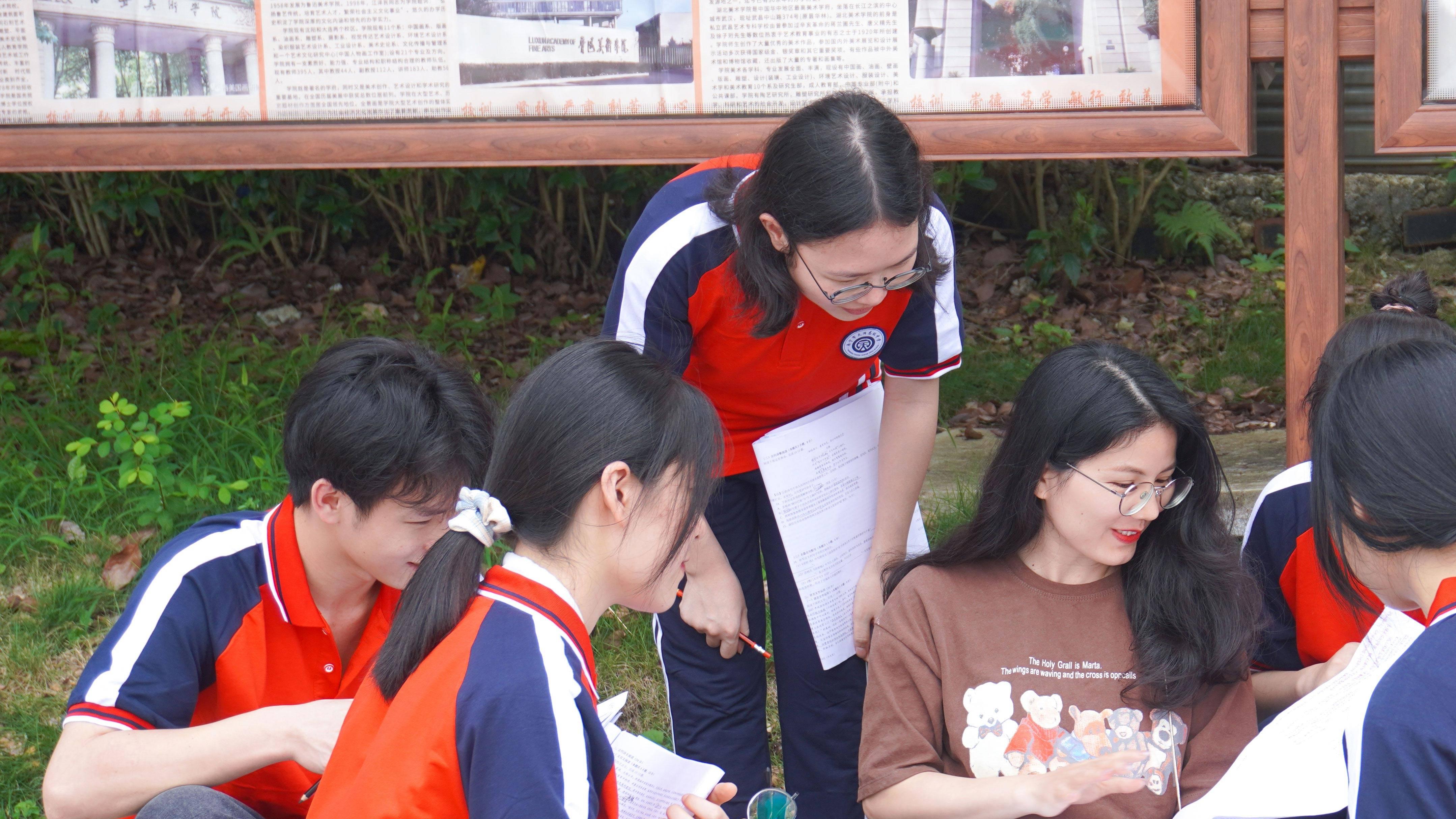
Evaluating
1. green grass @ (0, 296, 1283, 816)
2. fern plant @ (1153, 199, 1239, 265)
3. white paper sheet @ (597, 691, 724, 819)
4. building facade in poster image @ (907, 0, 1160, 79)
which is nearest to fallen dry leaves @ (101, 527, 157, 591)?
green grass @ (0, 296, 1283, 816)

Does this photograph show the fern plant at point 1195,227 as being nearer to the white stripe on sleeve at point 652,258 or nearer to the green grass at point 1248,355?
the green grass at point 1248,355

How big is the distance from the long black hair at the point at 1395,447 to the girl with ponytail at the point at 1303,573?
0.49 m

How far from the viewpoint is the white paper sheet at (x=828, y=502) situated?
2.42 meters

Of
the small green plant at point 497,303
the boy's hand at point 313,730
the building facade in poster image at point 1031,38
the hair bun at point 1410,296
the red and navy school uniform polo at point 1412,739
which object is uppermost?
the building facade in poster image at point 1031,38

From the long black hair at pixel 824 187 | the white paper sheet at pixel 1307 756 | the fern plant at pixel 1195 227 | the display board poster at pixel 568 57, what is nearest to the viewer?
the white paper sheet at pixel 1307 756

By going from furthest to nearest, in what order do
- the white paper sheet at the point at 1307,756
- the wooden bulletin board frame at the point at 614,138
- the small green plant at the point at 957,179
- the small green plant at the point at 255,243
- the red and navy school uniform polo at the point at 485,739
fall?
1. the small green plant at the point at 255,243
2. the small green plant at the point at 957,179
3. the wooden bulletin board frame at the point at 614,138
4. the white paper sheet at the point at 1307,756
5. the red and navy school uniform polo at the point at 485,739

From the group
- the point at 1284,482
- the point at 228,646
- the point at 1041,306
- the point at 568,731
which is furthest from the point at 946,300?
the point at 1041,306

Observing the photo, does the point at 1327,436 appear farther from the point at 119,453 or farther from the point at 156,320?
the point at 156,320

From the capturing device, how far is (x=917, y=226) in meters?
2.09

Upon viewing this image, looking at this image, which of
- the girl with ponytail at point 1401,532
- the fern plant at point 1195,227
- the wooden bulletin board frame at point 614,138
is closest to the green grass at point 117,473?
the fern plant at point 1195,227

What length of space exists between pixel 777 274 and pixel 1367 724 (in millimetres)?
1093

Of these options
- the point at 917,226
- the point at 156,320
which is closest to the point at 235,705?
the point at 917,226

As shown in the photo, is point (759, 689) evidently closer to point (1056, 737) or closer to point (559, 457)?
point (1056, 737)

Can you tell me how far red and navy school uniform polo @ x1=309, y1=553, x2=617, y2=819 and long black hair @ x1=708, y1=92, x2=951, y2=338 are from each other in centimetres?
81
